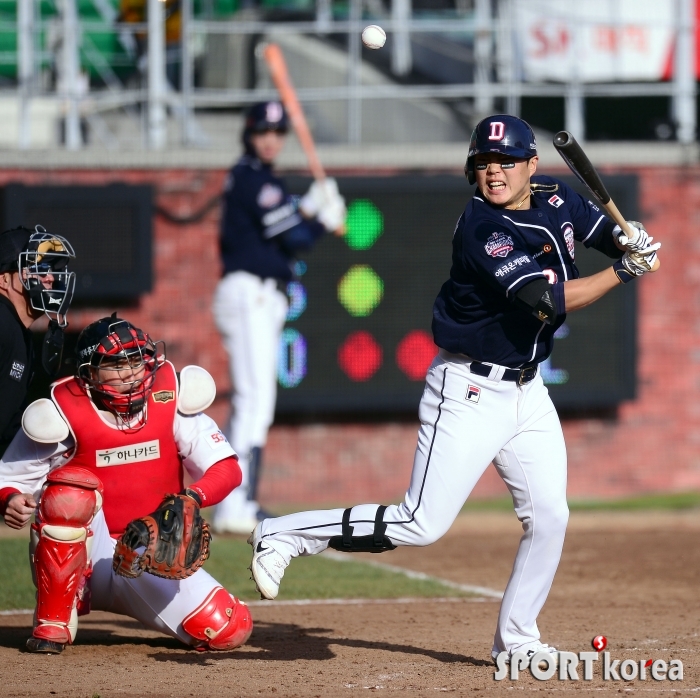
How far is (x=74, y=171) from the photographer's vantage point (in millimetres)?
10688

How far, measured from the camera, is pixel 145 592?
5.33m

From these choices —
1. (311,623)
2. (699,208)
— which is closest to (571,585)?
(311,623)

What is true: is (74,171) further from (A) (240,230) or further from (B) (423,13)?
(B) (423,13)

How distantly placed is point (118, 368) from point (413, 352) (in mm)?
5485

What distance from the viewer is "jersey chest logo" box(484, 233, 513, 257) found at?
15.6ft

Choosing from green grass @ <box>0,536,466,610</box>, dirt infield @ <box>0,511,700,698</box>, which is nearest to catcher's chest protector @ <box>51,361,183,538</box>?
dirt infield @ <box>0,511,700,698</box>

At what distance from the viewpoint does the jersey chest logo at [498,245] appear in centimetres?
477

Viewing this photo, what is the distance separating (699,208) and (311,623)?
633 cm

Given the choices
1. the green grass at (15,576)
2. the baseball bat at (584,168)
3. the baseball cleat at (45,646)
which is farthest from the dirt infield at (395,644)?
the baseball bat at (584,168)

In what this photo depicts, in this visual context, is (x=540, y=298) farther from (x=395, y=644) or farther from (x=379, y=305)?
(x=379, y=305)

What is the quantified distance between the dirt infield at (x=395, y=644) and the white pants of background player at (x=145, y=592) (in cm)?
16

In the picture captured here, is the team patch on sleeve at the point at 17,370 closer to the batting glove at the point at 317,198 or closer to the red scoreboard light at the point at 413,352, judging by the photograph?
the batting glove at the point at 317,198

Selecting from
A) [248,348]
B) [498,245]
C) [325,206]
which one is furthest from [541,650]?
[325,206]

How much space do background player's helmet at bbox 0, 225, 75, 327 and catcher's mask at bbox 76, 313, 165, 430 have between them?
0.48 meters
